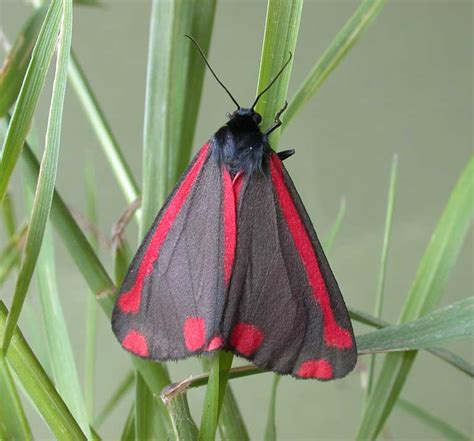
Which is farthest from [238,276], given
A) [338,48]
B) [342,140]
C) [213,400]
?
[342,140]

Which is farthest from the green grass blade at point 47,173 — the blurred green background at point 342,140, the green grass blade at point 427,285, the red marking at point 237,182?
the blurred green background at point 342,140

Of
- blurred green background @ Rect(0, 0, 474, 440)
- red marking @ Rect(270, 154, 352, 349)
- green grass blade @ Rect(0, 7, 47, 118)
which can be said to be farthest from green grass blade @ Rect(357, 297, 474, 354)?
blurred green background @ Rect(0, 0, 474, 440)

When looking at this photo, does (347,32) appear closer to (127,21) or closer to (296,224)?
(296,224)

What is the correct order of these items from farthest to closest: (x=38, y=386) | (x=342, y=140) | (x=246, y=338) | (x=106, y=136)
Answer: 1. (x=342, y=140)
2. (x=106, y=136)
3. (x=246, y=338)
4. (x=38, y=386)

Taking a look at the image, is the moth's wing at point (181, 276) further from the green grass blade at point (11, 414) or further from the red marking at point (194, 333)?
the green grass blade at point (11, 414)

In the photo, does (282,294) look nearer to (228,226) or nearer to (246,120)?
(228,226)
